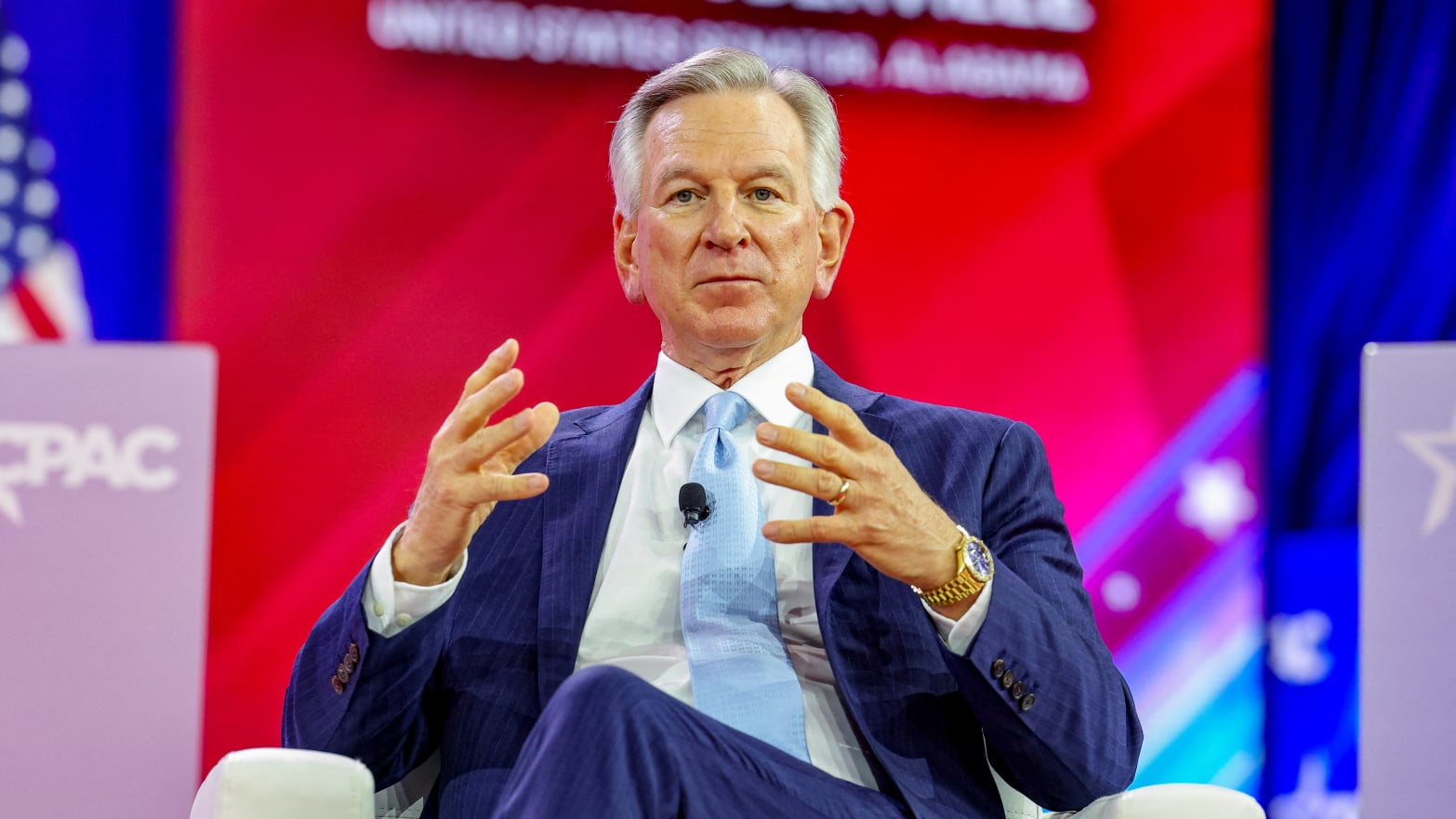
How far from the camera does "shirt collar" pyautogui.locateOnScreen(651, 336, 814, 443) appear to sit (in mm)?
2246

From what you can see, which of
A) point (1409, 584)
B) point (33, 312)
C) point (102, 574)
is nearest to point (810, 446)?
point (102, 574)

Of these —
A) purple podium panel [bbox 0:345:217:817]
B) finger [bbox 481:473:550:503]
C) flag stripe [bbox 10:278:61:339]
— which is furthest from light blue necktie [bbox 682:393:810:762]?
flag stripe [bbox 10:278:61:339]

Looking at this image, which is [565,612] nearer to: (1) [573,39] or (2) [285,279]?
(2) [285,279]

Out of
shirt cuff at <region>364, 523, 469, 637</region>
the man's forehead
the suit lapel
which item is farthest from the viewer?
the man's forehead

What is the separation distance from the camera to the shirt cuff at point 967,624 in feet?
5.91

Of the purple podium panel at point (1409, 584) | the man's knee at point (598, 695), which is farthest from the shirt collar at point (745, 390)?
the purple podium panel at point (1409, 584)

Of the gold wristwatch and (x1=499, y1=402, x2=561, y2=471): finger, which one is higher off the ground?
(x1=499, y1=402, x2=561, y2=471): finger

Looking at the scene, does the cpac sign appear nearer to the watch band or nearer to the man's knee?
the man's knee

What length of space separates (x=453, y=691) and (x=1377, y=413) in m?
2.08

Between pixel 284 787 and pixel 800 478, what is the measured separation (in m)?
0.74

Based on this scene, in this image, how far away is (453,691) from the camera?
2.05 m

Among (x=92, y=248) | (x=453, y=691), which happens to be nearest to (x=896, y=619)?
(x=453, y=691)

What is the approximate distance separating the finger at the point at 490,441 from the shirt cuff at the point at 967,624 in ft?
1.86

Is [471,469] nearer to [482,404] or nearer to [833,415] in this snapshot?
[482,404]
